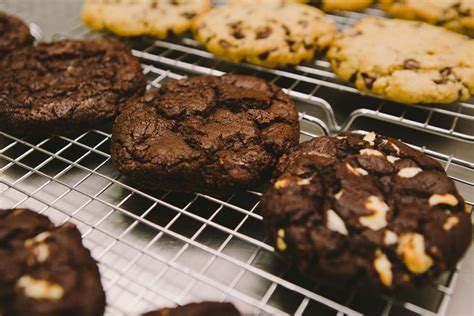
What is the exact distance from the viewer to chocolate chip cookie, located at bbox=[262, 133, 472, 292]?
1.06 m

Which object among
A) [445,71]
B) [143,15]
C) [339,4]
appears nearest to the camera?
[445,71]

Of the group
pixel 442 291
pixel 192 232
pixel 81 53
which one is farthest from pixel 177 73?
pixel 442 291

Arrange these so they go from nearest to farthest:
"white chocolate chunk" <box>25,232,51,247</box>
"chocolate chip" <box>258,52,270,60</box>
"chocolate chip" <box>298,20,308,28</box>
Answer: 1. "white chocolate chunk" <box>25,232,51,247</box>
2. "chocolate chip" <box>258,52,270,60</box>
3. "chocolate chip" <box>298,20,308,28</box>

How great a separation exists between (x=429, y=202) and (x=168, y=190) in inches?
30.2

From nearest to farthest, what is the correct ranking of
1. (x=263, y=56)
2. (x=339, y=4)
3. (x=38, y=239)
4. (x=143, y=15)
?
(x=38, y=239) → (x=263, y=56) → (x=143, y=15) → (x=339, y=4)

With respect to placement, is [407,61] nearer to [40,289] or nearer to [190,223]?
[190,223]

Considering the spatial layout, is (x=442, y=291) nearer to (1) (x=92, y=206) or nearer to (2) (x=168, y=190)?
(2) (x=168, y=190)

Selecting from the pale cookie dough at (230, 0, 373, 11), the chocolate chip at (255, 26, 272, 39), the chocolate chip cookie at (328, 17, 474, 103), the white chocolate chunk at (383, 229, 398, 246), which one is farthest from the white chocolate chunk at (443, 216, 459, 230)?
the pale cookie dough at (230, 0, 373, 11)

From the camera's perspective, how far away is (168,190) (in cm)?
143

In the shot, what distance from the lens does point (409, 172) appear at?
1.22 meters

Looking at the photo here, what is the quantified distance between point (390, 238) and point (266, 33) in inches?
45.9

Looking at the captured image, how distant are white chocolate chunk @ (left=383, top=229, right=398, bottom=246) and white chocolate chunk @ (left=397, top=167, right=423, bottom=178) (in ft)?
0.66

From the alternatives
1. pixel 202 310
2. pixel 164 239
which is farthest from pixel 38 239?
pixel 202 310

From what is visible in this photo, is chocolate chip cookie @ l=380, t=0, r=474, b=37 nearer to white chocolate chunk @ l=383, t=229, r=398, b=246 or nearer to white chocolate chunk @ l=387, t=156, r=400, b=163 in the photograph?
white chocolate chunk @ l=387, t=156, r=400, b=163
